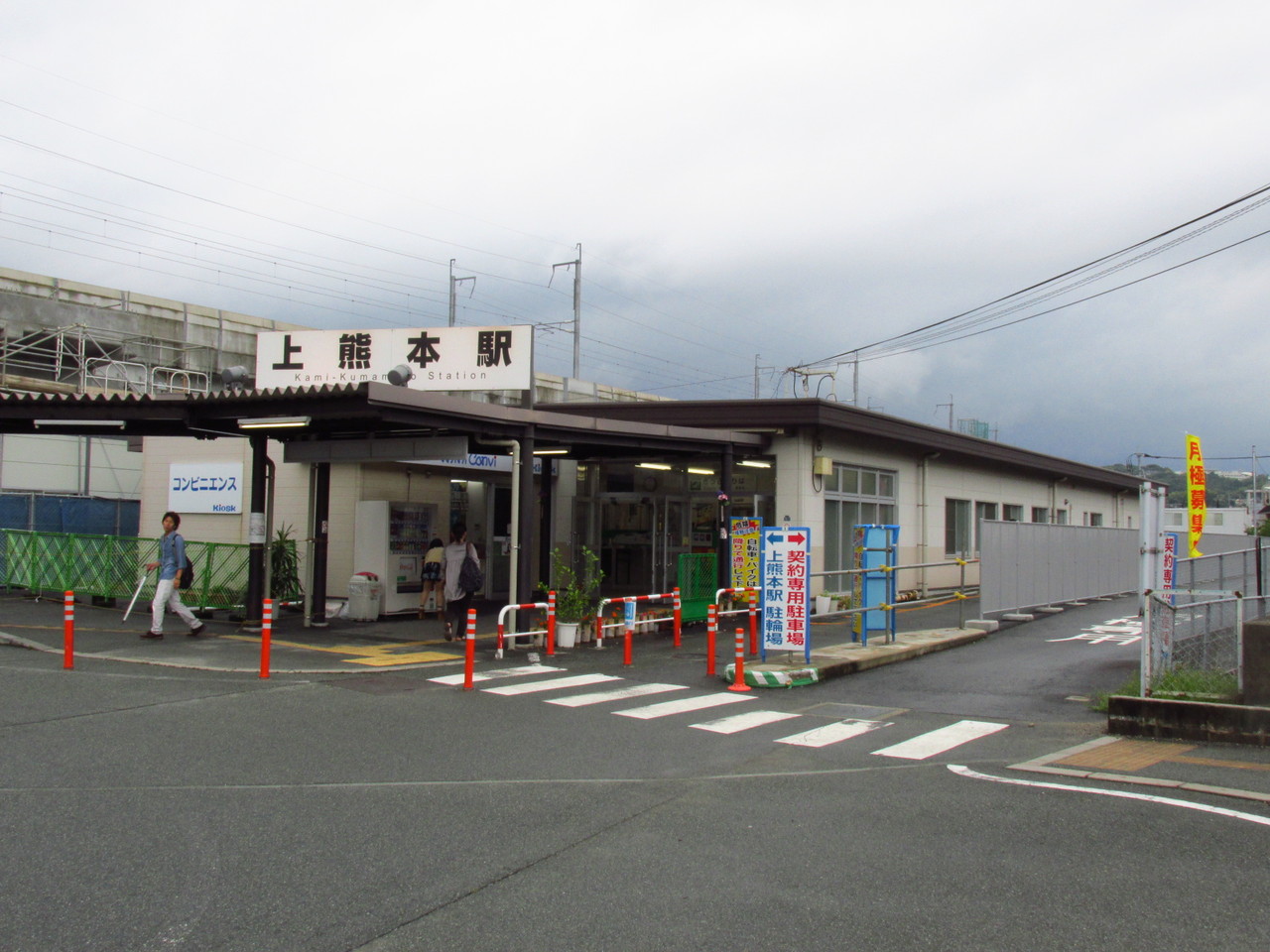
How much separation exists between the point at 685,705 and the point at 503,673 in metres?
3.01

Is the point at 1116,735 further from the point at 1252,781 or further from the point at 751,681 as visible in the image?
the point at 751,681

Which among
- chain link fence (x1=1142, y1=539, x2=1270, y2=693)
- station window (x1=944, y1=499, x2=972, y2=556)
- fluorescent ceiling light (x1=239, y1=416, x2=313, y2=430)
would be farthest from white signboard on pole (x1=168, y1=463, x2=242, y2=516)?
station window (x1=944, y1=499, x2=972, y2=556)

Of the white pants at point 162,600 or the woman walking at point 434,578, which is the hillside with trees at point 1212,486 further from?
the white pants at point 162,600

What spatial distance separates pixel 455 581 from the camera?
49.9ft

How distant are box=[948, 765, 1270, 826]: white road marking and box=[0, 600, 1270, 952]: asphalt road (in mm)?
51

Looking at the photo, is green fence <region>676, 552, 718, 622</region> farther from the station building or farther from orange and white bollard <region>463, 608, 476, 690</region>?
orange and white bollard <region>463, 608, 476, 690</region>

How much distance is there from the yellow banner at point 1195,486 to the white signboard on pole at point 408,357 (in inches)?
388

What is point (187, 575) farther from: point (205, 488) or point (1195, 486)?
point (1195, 486)

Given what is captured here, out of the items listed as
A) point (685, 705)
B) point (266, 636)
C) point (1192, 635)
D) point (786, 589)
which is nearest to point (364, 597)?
point (266, 636)

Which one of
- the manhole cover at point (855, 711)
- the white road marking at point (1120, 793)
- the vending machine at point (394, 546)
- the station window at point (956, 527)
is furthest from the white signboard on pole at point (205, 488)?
the station window at point (956, 527)

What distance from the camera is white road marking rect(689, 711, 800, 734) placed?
9651 millimetres

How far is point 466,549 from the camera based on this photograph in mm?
15258

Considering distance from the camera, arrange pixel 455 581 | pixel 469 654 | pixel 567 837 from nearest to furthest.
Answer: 1. pixel 567 837
2. pixel 469 654
3. pixel 455 581

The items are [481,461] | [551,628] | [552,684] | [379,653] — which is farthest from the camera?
[481,461]
